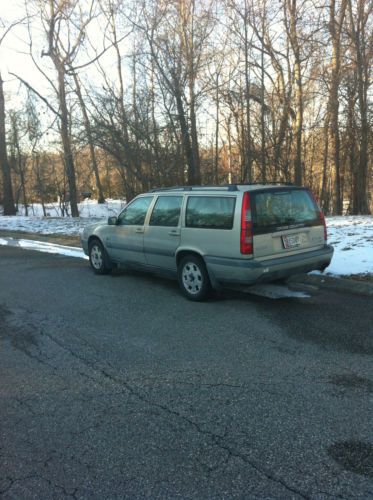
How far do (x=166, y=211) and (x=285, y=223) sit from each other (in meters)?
1.99

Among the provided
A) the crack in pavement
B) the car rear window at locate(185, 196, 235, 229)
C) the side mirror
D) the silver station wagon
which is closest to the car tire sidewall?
the side mirror

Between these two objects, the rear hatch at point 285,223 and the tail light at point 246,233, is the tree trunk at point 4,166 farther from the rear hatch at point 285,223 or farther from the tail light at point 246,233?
the tail light at point 246,233

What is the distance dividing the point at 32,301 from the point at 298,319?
4.03m

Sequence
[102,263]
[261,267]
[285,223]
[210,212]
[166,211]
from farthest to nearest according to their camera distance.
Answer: [102,263] → [166,211] → [210,212] → [285,223] → [261,267]

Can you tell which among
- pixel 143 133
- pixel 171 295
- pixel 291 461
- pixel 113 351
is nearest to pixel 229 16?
pixel 143 133

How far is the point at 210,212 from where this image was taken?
639cm

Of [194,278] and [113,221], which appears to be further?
[113,221]

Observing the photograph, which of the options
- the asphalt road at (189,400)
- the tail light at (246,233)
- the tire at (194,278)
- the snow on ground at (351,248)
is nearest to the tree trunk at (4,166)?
the snow on ground at (351,248)

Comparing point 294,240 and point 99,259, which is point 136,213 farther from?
point 294,240

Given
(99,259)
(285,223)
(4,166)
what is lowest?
(99,259)

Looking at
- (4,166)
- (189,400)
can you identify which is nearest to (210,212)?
(189,400)

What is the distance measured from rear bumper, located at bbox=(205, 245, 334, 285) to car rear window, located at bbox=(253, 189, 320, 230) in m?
0.46

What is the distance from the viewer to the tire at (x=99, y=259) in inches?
341

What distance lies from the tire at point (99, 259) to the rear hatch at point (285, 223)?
369 centimetres
